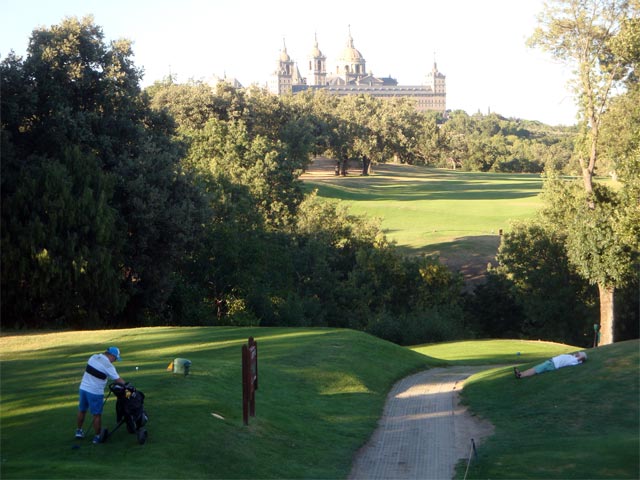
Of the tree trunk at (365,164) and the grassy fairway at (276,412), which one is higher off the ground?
the tree trunk at (365,164)

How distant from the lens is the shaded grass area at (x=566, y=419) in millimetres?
12852

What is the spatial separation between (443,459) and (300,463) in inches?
105

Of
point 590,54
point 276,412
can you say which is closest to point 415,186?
point 590,54

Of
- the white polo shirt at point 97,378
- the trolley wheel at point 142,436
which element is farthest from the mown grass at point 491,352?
the white polo shirt at point 97,378

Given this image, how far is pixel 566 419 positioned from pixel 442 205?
76456 millimetres

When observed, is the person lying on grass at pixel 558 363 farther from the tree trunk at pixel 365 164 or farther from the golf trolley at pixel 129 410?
the tree trunk at pixel 365 164

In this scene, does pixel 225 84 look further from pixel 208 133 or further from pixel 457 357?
pixel 457 357

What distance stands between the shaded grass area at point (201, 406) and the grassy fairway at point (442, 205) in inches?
1310

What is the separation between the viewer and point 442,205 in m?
91.6

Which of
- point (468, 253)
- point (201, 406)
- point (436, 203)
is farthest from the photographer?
point (436, 203)

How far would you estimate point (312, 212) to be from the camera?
177 feet

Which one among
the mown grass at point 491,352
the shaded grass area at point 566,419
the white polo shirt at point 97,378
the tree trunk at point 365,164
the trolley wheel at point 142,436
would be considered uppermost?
the tree trunk at point 365,164

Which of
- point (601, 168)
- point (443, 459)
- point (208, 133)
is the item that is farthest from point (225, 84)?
point (443, 459)

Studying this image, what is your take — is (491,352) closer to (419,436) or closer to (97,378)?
(419,436)
